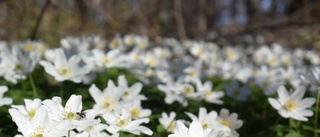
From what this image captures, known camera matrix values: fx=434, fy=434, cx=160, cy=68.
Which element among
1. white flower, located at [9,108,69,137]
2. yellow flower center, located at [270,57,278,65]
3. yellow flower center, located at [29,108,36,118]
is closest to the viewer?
white flower, located at [9,108,69,137]

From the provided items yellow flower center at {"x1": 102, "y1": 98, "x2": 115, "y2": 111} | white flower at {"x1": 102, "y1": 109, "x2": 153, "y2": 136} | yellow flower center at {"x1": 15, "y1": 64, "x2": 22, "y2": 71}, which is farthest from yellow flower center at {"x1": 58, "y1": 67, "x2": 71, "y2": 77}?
white flower at {"x1": 102, "y1": 109, "x2": 153, "y2": 136}

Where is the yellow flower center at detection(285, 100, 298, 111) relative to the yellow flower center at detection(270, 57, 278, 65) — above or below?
below

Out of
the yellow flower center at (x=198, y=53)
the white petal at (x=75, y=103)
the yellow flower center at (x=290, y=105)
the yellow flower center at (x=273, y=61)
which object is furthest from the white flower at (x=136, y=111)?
the yellow flower center at (x=273, y=61)

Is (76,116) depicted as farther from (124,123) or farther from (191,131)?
(191,131)

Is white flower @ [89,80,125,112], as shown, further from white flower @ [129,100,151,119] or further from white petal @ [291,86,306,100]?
white petal @ [291,86,306,100]

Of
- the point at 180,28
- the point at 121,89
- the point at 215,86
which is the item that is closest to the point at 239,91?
the point at 215,86

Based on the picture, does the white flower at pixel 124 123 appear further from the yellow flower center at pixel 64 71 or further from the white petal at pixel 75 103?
the yellow flower center at pixel 64 71

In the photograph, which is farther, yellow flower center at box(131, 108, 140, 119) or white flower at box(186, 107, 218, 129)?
yellow flower center at box(131, 108, 140, 119)
